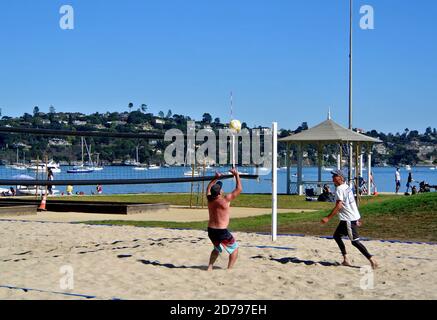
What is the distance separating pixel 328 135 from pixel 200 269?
2135 centimetres

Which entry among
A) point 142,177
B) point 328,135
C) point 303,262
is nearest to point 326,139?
point 328,135

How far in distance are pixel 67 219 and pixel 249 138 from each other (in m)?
5.54

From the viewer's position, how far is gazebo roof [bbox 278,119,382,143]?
98.4 ft

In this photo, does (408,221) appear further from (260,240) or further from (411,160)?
(411,160)

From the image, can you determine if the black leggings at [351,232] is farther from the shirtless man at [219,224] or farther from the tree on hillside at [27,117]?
the tree on hillside at [27,117]

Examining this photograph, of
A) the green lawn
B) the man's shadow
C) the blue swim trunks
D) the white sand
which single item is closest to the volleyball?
the green lawn

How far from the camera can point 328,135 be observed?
30.4m

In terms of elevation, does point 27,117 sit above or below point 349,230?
above

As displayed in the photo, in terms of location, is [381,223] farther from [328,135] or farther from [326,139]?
[328,135]

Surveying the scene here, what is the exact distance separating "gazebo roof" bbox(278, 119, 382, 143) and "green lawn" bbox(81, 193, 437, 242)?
38.6 feet

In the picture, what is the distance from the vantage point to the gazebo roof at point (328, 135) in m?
30.0

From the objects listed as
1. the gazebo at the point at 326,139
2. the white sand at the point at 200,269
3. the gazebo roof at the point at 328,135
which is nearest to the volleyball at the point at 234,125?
the white sand at the point at 200,269
